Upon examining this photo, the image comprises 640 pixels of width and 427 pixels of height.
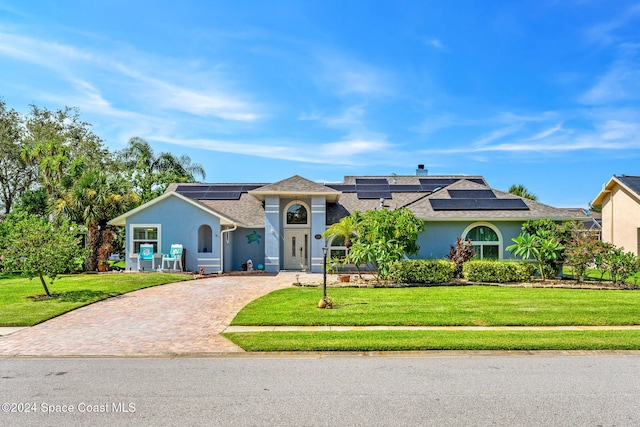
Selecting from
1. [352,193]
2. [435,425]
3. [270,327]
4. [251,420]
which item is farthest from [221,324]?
[352,193]

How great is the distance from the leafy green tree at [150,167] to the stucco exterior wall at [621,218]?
108 ft

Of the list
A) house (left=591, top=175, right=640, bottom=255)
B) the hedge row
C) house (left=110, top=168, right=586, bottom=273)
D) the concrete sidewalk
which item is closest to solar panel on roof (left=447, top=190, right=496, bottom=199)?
house (left=110, top=168, right=586, bottom=273)

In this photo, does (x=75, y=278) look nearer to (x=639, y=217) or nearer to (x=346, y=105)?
(x=346, y=105)

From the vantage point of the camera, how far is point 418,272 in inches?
720

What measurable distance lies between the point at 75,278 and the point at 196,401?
16.9 metres

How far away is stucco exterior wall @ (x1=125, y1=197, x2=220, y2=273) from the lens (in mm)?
22516

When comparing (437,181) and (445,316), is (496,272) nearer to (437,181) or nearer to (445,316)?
(445,316)

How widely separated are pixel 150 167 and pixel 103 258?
1852 centimetres

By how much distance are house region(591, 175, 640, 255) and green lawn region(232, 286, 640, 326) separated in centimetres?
1180

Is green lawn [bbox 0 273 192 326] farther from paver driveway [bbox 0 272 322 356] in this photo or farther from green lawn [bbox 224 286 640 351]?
green lawn [bbox 224 286 640 351]

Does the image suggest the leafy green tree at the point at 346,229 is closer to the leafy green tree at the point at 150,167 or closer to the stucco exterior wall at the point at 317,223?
the stucco exterior wall at the point at 317,223

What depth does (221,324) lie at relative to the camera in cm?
1125

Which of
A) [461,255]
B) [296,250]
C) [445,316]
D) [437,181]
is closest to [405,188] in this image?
[437,181]

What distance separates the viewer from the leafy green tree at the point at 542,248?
18844 mm
